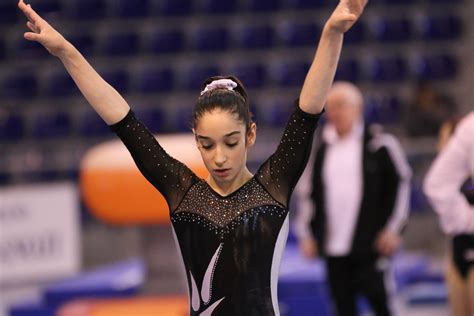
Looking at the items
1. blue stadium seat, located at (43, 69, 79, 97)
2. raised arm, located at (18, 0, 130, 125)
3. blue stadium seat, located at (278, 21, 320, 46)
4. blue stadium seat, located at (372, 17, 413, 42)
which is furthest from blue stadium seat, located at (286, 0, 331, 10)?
raised arm, located at (18, 0, 130, 125)

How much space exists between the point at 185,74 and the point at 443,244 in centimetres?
373

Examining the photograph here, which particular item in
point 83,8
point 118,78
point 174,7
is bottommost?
point 118,78

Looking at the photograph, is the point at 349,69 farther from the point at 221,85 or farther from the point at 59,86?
the point at 221,85

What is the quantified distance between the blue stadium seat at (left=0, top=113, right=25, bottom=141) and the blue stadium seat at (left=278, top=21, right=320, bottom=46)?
10.2ft

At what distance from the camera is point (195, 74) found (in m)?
10.9

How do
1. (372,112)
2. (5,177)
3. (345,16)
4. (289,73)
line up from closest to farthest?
(345,16) < (5,177) < (372,112) < (289,73)

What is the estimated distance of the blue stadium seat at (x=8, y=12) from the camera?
11.2 meters

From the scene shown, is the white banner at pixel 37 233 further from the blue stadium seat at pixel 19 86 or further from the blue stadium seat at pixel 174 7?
the blue stadium seat at pixel 174 7

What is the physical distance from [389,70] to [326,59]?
8.48 meters

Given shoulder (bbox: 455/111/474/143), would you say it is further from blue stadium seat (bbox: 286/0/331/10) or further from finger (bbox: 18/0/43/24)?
blue stadium seat (bbox: 286/0/331/10)

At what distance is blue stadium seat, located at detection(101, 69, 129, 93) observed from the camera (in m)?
11.1

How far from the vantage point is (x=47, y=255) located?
7.16m

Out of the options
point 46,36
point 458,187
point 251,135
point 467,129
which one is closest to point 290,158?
point 251,135

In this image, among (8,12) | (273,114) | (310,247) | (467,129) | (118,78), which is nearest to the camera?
(467,129)
